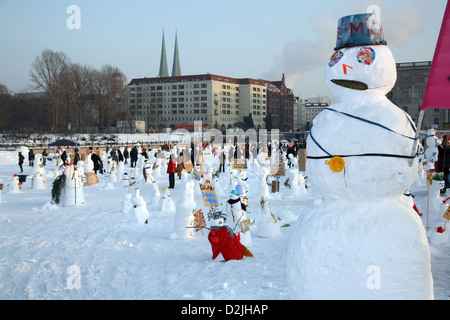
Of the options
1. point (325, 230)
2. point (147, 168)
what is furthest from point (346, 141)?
point (147, 168)

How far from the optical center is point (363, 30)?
339 cm

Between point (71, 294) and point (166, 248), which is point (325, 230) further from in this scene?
point (166, 248)

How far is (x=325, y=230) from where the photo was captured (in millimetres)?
3305

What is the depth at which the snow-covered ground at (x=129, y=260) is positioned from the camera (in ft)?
17.0

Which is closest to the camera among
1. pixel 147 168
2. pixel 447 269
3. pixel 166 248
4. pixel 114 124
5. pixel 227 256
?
pixel 447 269

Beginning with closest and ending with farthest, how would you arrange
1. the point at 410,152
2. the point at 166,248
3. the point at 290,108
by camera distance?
the point at 410,152, the point at 166,248, the point at 290,108

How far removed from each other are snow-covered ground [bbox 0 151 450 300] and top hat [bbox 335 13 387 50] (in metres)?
3.19

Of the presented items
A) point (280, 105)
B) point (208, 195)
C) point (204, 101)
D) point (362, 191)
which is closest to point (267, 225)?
point (208, 195)

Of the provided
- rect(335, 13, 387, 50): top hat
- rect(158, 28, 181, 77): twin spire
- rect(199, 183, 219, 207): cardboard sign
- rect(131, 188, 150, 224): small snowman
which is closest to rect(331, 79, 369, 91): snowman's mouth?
rect(335, 13, 387, 50): top hat

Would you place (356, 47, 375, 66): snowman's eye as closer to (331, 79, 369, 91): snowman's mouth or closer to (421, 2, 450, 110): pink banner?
(331, 79, 369, 91): snowman's mouth

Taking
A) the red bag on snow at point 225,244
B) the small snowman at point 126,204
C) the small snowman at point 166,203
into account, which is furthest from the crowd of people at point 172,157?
the red bag on snow at point 225,244

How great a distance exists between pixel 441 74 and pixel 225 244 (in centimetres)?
419
